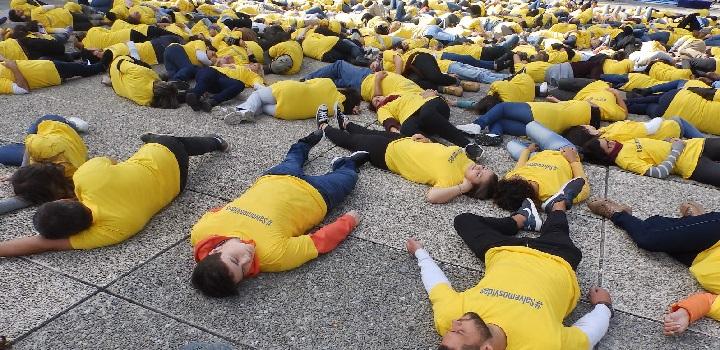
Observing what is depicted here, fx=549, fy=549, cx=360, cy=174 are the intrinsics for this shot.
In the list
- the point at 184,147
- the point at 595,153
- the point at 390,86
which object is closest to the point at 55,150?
the point at 184,147

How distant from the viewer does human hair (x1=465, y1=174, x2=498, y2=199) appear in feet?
15.8

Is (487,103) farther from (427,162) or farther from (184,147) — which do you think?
(184,147)

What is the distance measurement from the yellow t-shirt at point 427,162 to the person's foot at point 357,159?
22 centimetres

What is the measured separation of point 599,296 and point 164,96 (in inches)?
214

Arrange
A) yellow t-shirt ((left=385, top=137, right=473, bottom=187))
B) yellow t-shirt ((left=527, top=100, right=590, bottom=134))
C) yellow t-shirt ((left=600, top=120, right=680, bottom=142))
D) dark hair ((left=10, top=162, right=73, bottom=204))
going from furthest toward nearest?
yellow t-shirt ((left=527, top=100, right=590, bottom=134)) < yellow t-shirt ((left=600, top=120, right=680, bottom=142)) < yellow t-shirt ((left=385, top=137, right=473, bottom=187)) < dark hair ((left=10, top=162, right=73, bottom=204))

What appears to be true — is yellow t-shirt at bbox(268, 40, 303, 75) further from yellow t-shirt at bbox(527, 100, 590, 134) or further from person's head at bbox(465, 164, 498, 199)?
person's head at bbox(465, 164, 498, 199)

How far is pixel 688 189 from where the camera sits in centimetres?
521

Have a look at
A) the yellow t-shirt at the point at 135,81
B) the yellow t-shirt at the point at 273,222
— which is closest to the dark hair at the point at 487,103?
the yellow t-shirt at the point at 273,222

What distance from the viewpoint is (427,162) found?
504 cm

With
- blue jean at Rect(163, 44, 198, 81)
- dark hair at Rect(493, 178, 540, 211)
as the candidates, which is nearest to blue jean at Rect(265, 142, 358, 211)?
dark hair at Rect(493, 178, 540, 211)

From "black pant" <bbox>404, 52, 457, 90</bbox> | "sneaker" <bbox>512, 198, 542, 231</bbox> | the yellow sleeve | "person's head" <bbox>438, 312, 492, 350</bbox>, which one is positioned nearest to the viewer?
"person's head" <bbox>438, 312, 492, 350</bbox>

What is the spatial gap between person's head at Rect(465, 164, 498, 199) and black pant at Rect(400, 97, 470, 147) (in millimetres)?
1120

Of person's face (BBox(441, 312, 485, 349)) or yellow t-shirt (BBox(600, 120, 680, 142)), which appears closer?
person's face (BBox(441, 312, 485, 349))

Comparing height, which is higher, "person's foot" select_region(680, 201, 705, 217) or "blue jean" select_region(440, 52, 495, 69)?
"person's foot" select_region(680, 201, 705, 217)
